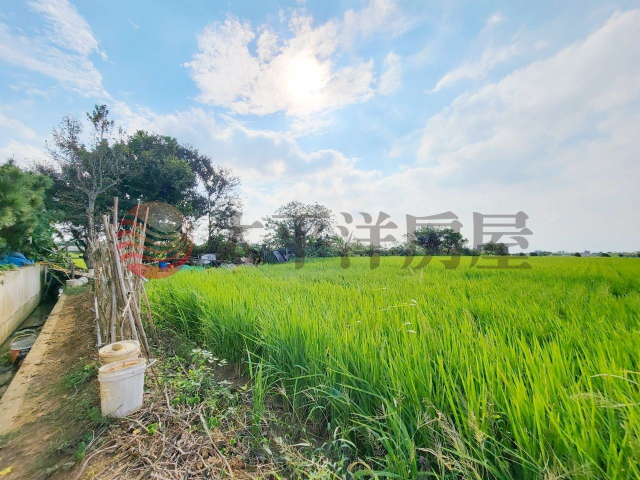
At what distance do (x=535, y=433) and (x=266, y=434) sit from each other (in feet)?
4.26

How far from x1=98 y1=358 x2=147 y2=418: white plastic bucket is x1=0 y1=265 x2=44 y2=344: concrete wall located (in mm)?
5257

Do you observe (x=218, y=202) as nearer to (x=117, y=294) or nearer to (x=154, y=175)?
(x=154, y=175)

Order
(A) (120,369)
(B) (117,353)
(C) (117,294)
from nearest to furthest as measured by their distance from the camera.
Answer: (A) (120,369) → (B) (117,353) → (C) (117,294)

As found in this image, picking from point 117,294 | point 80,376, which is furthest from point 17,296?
point 117,294

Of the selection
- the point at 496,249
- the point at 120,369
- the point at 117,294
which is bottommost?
the point at 120,369

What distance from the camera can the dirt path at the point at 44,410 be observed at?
1.42 metres

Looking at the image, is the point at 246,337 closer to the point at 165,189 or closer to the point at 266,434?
the point at 266,434

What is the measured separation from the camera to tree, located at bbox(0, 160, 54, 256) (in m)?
4.71

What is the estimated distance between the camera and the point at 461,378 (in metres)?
1.21

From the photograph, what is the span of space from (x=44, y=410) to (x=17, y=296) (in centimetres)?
577

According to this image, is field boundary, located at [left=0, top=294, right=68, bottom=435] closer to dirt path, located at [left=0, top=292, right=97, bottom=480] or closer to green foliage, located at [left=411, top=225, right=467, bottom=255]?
dirt path, located at [left=0, top=292, right=97, bottom=480]

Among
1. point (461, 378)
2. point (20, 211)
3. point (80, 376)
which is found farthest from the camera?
point (20, 211)

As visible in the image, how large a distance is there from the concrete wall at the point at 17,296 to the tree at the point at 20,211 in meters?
0.71

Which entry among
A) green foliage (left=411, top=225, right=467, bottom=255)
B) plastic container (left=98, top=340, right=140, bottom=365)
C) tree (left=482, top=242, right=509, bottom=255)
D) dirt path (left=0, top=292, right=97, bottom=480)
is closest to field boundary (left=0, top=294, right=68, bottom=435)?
dirt path (left=0, top=292, right=97, bottom=480)
